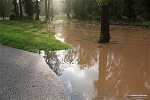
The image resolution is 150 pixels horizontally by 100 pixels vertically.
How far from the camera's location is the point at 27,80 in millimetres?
9805

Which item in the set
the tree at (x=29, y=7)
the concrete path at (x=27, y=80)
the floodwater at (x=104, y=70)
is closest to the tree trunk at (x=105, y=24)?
the floodwater at (x=104, y=70)

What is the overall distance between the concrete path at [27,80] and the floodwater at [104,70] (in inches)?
20.1

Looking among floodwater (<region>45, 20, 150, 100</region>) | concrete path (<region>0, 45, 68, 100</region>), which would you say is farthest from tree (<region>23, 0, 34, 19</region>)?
concrete path (<region>0, 45, 68, 100</region>)

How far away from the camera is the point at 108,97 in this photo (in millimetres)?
8711

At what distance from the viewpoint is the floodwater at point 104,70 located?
9156 millimetres

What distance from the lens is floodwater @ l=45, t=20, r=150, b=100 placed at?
916 cm

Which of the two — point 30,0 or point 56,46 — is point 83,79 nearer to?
point 56,46

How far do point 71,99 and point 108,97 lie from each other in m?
1.23

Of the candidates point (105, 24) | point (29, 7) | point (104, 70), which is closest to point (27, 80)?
point (104, 70)

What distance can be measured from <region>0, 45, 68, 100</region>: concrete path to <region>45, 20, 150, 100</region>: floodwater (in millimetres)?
511

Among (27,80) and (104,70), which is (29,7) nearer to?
(104,70)

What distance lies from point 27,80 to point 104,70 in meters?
4.07

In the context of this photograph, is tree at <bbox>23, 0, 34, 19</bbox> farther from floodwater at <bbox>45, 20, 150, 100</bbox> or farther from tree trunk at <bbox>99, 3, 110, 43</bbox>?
floodwater at <bbox>45, 20, 150, 100</bbox>

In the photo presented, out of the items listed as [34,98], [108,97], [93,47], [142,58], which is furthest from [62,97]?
[93,47]
